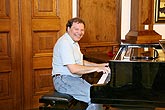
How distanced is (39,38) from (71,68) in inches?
45.0

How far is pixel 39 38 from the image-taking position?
3.65 meters

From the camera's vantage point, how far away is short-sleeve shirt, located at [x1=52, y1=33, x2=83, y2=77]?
2.68 m

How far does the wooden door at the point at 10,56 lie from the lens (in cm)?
340

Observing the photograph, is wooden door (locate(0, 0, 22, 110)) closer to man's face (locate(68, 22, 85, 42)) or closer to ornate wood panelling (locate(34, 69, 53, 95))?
ornate wood panelling (locate(34, 69, 53, 95))

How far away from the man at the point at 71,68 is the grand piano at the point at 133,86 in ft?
1.09

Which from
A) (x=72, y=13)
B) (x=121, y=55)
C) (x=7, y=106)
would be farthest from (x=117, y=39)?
(x=7, y=106)

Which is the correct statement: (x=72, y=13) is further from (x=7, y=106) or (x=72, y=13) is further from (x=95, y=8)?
(x=7, y=106)

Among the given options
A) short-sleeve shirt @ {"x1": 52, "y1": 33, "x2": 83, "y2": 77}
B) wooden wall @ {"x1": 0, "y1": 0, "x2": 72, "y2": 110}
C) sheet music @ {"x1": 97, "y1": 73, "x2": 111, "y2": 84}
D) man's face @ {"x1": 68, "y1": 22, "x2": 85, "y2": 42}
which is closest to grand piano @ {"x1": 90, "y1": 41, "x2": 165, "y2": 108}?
sheet music @ {"x1": 97, "y1": 73, "x2": 111, "y2": 84}

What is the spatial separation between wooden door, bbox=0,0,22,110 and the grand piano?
1563mm

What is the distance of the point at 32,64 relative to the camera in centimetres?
362

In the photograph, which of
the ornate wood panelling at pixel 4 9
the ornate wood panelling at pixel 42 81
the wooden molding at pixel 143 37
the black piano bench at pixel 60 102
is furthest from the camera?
the wooden molding at pixel 143 37

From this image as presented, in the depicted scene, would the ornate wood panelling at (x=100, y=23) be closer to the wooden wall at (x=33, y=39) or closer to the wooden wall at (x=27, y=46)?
the wooden wall at (x=33, y=39)

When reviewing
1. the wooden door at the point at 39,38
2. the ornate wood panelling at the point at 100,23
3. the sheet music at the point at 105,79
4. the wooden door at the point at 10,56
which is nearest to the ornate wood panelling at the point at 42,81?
the wooden door at the point at 39,38

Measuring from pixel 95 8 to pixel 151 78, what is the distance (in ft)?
6.21
